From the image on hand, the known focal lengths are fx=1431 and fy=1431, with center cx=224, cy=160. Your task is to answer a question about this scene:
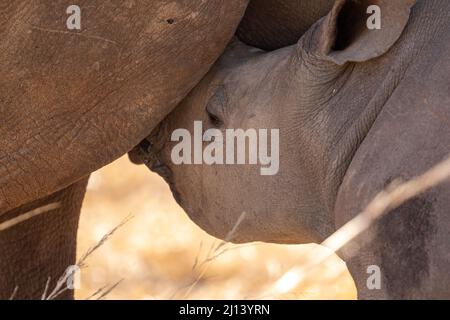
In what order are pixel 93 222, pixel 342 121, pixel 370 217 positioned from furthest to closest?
pixel 93 222, pixel 342 121, pixel 370 217

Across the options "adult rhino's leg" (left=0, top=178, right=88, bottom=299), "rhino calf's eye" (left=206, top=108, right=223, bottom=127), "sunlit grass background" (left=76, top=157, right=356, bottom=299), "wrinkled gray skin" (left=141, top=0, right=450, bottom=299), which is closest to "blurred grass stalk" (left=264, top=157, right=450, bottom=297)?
"wrinkled gray skin" (left=141, top=0, right=450, bottom=299)

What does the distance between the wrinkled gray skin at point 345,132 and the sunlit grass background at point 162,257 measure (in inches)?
80.5

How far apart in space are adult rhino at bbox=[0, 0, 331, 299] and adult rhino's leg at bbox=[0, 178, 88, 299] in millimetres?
480

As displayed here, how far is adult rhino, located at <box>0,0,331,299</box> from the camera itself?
3062 mm

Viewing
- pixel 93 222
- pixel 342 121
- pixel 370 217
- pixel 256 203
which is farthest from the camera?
pixel 93 222

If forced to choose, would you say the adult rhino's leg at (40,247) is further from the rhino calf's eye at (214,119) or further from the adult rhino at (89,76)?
the rhino calf's eye at (214,119)

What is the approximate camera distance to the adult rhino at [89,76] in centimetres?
306

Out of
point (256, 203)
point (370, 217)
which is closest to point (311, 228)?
point (256, 203)

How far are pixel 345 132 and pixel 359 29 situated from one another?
22cm

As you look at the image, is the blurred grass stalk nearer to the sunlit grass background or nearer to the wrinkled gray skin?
the wrinkled gray skin

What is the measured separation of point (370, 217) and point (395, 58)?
1.14 ft

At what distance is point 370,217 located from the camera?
266cm

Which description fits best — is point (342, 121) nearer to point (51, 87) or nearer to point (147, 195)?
point (51, 87)
